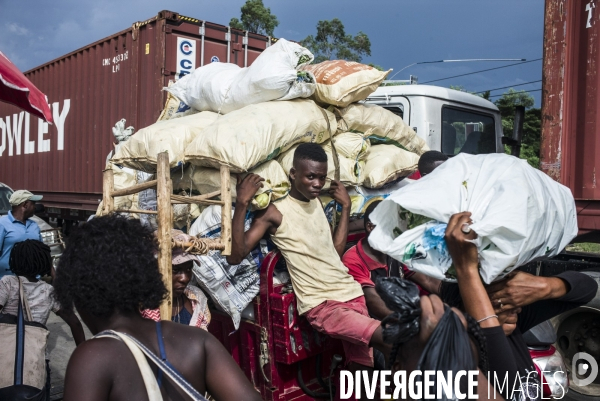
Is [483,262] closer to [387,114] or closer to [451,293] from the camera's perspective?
[451,293]

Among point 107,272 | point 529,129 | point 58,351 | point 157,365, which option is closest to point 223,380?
point 157,365

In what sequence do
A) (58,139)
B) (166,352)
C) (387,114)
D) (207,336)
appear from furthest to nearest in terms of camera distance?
(58,139) → (387,114) → (207,336) → (166,352)

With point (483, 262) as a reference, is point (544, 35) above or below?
above

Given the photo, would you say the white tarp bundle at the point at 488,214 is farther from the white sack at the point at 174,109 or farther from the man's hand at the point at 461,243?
the white sack at the point at 174,109

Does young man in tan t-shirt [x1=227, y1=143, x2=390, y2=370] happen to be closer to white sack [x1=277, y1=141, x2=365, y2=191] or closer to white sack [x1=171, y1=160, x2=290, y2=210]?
white sack [x1=171, y1=160, x2=290, y2=210]

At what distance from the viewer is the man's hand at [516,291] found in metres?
1.67

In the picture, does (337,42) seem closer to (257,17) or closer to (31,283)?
(257,17)

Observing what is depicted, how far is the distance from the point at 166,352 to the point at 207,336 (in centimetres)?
15

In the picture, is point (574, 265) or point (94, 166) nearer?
point (574, 265)

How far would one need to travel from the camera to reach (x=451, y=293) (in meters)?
1.92

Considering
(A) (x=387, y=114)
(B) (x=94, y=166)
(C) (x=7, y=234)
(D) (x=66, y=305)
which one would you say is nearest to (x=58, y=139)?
(B) (x=94, y=166)

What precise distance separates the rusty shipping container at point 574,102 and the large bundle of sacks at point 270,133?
1.01 m

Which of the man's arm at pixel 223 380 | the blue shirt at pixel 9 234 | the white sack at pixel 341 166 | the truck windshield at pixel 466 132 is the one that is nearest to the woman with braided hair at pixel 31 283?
the blue shirt at pixel 9 234

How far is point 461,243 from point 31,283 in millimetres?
2684
